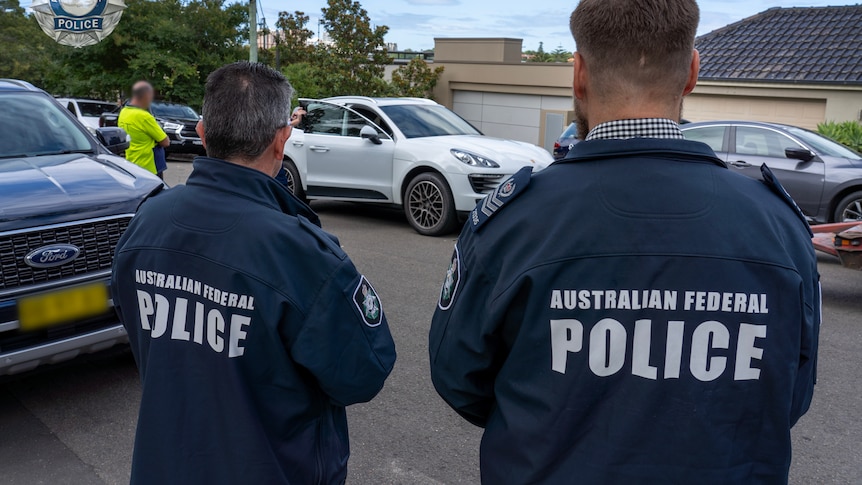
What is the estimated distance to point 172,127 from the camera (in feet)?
64.1

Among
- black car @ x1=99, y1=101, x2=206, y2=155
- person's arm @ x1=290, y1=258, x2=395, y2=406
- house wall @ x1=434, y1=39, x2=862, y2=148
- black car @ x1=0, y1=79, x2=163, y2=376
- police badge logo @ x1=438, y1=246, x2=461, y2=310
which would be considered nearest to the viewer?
police badge logo @ x1=438, y1=246, x2=461, y2=310

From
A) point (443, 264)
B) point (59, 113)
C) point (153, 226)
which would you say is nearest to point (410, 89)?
point (443, 264)

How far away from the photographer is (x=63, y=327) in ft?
13.6

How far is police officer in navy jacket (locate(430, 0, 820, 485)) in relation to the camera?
147 centimetres

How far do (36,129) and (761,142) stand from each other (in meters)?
8.73

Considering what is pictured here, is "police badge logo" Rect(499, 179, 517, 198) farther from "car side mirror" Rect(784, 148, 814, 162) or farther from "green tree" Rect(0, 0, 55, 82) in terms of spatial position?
"green tree" Rect(0, 0, 55, 82)

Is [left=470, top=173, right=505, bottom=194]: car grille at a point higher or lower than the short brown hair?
lower

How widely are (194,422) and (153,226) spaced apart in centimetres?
53

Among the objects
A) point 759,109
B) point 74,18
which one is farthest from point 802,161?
point 74,18

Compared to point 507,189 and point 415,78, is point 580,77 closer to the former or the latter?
point 507,189

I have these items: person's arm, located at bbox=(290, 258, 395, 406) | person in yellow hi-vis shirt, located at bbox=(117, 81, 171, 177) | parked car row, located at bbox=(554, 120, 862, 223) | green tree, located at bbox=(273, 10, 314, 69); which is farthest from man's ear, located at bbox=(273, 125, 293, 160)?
green tree, located at bbox=(273, 10, 314, 69)

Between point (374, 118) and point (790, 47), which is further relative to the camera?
point (790, 47)

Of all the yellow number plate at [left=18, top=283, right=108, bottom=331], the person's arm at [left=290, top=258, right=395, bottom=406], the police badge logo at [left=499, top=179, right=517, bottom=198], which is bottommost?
the yellow number plate at [left=18, top=283, right=108, bottom=331]

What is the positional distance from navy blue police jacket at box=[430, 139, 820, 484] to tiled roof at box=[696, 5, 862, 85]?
16.7 m
